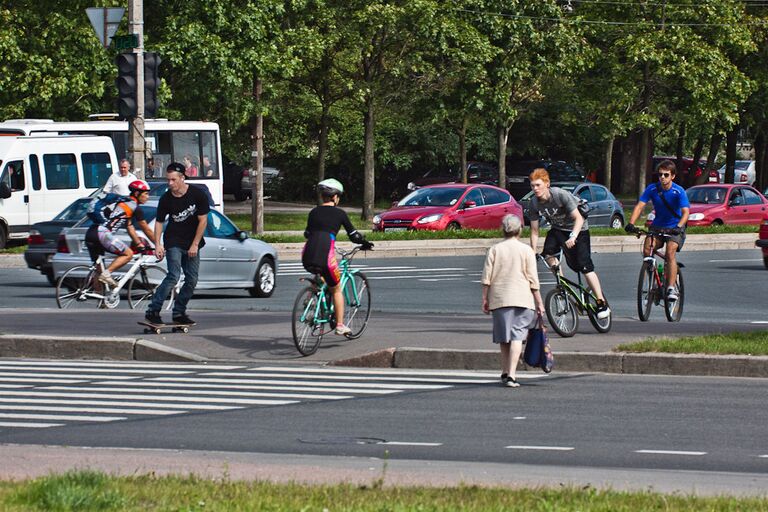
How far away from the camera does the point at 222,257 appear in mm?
21406

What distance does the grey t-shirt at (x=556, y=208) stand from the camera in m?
15.1

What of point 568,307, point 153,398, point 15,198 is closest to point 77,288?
point 568,307

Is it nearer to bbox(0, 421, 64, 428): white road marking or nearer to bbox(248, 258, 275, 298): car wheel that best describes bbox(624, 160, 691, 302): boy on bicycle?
bbox(248, 258, 275, 298): car wheel

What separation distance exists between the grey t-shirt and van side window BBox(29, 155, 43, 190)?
65.8ft

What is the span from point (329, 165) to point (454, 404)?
48294 mm

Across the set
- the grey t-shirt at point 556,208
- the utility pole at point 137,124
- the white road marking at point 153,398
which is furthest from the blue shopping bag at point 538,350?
the utility pole at point 137,124

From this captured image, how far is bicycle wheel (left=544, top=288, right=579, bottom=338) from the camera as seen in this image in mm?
14742

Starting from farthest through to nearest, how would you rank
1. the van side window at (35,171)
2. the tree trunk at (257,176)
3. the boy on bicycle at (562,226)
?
1. the tree trunk at (257,176)
2. the van side window at (35,171)
3. the boy on bicycle at (562,226)

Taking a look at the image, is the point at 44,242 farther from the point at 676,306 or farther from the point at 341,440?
the point at 341,440

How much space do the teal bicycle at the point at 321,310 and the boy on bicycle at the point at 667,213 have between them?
3.53 metres

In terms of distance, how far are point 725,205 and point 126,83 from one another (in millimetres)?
22335

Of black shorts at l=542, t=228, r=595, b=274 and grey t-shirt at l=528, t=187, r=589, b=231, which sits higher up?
grey t-shirt at l=528, t=187, r=589, b=231

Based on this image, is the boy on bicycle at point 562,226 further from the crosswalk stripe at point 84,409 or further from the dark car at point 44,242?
the dark car at point 44,242

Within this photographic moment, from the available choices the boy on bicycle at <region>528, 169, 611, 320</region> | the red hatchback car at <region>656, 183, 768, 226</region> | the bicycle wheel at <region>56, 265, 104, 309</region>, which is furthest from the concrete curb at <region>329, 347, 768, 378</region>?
the red hatchback car at <region>656, 183, 768, 226</region>
